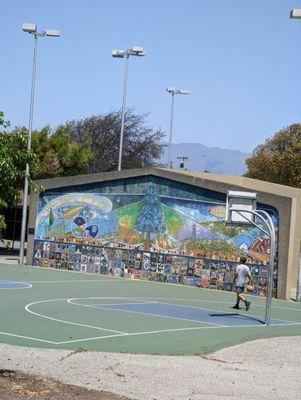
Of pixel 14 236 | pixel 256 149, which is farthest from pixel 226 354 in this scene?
pixel 256 149

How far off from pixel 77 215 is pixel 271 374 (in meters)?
26.7

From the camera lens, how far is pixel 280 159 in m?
60.0

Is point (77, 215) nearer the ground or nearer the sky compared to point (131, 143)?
nearer the ground

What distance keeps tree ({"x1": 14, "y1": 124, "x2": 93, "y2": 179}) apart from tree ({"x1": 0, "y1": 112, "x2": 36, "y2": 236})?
36.7 m

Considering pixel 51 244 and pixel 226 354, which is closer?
pixel 226 354

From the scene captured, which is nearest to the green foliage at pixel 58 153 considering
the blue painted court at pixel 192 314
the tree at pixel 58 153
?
the tree at pixel 58 153

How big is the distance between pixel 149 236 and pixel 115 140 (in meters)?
26.5

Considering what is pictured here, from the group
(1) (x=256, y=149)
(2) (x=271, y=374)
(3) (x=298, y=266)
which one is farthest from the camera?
(1) (x=256, y=149)

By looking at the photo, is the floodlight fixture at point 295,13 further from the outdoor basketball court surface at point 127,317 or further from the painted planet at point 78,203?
the painted planet at point 78,203

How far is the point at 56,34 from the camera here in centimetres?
3619

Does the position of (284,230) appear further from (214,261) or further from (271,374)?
(271,374)

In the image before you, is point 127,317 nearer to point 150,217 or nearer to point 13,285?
point 13,285

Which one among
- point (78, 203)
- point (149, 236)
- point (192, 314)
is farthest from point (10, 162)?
point (78, 203)

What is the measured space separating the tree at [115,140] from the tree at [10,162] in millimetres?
49107
